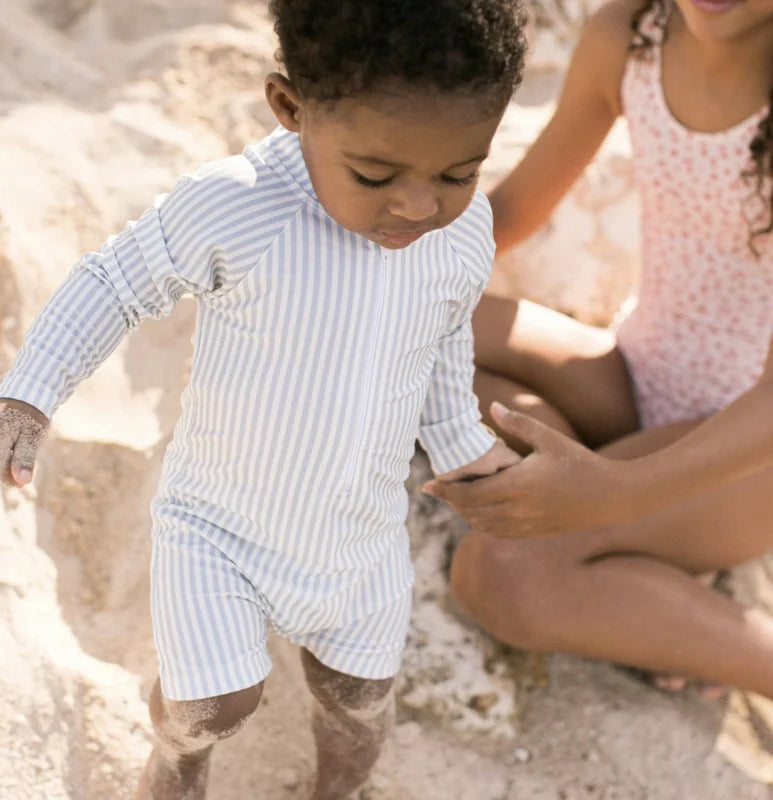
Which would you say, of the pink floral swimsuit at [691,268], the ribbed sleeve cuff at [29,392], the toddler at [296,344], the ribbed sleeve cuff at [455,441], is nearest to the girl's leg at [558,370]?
the pink floral swimsuit at [691,268]

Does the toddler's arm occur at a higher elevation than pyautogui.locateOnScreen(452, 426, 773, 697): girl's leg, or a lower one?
higher

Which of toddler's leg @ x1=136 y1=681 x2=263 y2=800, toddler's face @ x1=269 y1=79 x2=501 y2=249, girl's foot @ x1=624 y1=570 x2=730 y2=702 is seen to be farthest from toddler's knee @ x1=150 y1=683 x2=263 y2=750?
girl's foot @ x1=624 y1=570 x2=730 y2=702

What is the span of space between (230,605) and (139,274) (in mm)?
386

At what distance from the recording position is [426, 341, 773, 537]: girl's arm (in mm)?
1518

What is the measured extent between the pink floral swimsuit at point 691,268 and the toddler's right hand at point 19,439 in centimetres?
118

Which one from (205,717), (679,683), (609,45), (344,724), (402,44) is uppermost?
(402,44)

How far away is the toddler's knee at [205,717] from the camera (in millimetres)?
1290

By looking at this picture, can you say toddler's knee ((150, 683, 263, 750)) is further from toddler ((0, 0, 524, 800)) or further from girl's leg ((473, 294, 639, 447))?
girl's leg ((473, 294, 639, 447))

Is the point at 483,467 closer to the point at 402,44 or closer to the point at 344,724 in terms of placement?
Answer: the point at 344,724

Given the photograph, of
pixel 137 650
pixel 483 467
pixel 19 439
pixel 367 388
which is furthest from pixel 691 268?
pixel 19 439

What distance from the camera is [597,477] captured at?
1583mm

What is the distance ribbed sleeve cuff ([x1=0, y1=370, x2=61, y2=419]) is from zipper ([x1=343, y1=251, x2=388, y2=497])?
A: 13.6 inches

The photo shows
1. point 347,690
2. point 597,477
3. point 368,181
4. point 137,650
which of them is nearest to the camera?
point 368,181

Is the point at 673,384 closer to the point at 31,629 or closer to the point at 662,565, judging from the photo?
the point at 662,565
